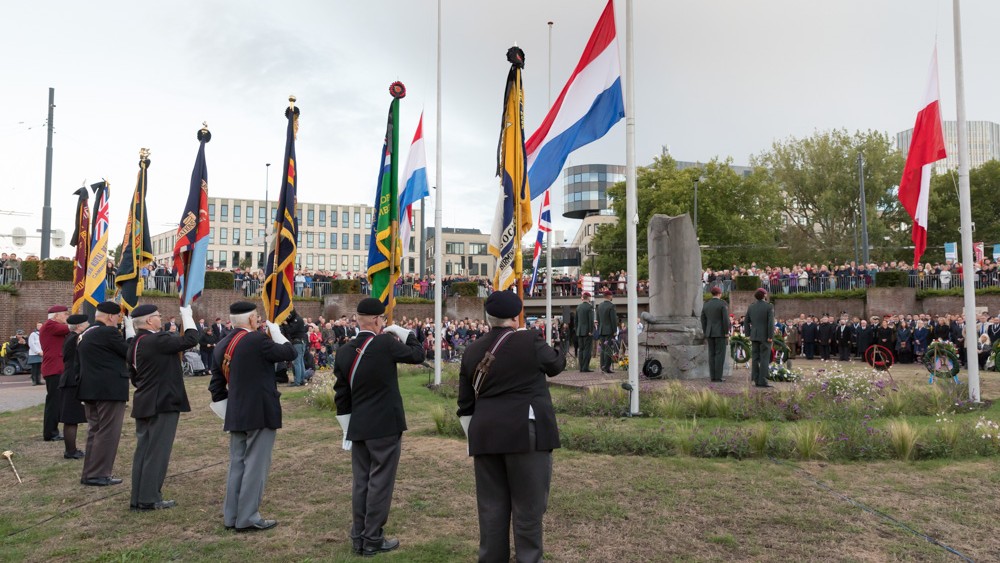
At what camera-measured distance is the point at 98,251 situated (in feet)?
41.5

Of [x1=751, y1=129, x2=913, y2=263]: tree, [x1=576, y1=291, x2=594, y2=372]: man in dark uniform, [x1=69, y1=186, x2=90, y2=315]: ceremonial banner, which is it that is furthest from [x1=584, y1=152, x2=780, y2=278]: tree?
[x1=69, y1=186, x2=90, y2=315]: ceremonial banner

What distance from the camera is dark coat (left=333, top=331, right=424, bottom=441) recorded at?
557cm

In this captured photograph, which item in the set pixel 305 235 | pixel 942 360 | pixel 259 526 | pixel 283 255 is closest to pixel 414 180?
pixel 283 255

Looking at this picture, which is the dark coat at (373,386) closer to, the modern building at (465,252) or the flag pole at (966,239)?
the flag pole at (966,239)

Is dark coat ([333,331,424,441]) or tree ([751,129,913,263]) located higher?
tree ([751,129,913,263])

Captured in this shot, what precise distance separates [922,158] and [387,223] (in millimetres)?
9618

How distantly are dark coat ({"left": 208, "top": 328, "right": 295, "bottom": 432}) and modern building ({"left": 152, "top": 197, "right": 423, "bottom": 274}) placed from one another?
366 ft

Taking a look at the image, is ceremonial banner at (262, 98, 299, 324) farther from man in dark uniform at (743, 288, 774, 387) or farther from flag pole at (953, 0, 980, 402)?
flag pole at (953, 0, 980, 402)

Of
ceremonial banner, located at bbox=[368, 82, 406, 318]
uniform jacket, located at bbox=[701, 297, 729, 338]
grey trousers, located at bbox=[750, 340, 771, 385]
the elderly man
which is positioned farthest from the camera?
uniform jacket, located at bbox=[701, 297, 729, 338]

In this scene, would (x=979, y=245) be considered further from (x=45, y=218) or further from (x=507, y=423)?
(x=45, y=218)

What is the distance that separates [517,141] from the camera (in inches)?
439

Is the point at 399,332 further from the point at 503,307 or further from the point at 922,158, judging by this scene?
the point at 922,158

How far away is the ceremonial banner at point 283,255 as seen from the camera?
7.98m

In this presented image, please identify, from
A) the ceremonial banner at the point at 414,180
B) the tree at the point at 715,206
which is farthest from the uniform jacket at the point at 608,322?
the tree at the point at 715,206
